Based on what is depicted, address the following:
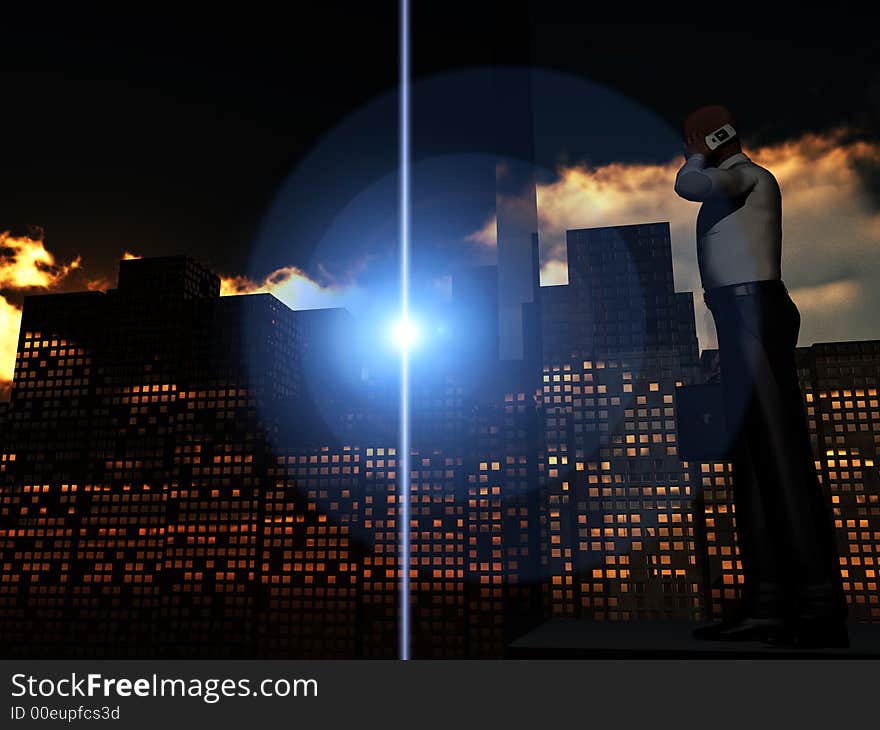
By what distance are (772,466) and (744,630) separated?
68 cm

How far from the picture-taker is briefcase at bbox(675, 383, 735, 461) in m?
3.31

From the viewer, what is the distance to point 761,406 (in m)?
3.13

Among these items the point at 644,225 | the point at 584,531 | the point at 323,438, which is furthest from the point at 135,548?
the point at 644,225

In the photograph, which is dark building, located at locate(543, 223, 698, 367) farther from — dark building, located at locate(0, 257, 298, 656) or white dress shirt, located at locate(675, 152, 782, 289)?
white dress shirt, located at locate(675, 152, 782, 289)

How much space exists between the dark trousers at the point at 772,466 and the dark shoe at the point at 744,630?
5 centimetres

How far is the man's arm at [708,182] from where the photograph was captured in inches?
129

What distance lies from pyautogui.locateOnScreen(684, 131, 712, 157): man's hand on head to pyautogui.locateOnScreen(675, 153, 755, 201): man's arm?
132 mm

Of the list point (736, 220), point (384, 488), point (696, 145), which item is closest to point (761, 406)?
point (736, 220)

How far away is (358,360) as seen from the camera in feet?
371

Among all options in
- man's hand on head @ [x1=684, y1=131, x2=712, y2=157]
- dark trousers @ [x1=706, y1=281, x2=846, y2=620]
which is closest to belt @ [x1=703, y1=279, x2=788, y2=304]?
dark trousers @ [x1=706, y1=281, x2=846, y2=620]

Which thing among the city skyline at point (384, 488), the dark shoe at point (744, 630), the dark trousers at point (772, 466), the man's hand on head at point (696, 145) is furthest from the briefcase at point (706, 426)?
the city skyline at point (384, 488)

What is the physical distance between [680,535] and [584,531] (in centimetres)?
1180

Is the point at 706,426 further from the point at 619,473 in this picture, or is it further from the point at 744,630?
the point at 619,473

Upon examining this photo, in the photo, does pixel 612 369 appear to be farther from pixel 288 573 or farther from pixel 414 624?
pixel 288 573
